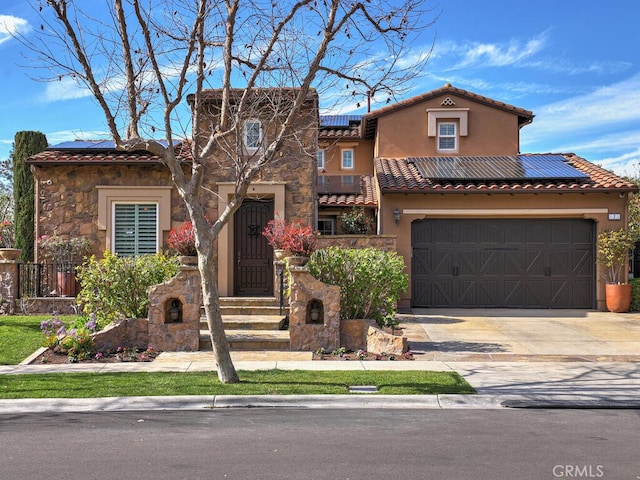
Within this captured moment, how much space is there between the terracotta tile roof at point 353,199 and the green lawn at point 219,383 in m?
11.4

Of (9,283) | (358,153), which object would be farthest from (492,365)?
(358,153)

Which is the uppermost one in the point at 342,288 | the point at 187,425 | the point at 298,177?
the point at 298,177

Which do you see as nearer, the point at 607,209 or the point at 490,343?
the point at 490,343

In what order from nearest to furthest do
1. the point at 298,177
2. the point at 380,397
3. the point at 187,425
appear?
the point at 187,425 → the point at 380,397 → the point at 298,177

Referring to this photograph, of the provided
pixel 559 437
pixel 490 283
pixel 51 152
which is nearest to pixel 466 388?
pixel 559 437

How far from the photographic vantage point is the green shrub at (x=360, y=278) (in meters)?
11.0

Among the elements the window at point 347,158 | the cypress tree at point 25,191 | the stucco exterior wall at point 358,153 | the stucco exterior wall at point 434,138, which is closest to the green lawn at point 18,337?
the cypress tree at point 25,191

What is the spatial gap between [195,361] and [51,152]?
26.5ft

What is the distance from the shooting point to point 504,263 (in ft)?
54.9

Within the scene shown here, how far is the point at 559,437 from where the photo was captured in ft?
19.1

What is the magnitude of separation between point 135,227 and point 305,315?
6.08 m

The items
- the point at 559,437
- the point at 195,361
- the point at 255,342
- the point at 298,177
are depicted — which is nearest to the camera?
the point at 559,437

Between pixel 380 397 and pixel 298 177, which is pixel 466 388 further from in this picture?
pixel 298 177

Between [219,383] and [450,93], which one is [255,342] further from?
[450,93]
